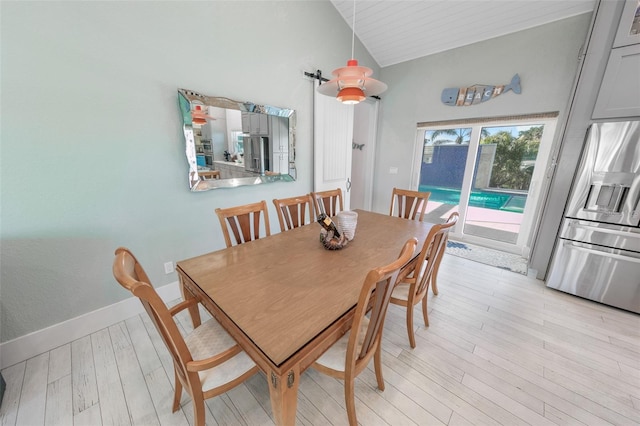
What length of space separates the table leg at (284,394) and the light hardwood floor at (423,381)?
56cm

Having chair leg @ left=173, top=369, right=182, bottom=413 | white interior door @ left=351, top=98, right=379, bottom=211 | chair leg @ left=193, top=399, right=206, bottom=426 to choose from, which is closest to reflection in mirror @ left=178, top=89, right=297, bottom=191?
chair leg @ left=173, top=369, right=182, bottom=413

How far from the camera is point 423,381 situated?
1409mm

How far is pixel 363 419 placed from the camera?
1.20 metres

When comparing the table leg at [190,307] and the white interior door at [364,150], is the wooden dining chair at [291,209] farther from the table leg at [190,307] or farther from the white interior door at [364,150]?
the white interior door at [364,150]

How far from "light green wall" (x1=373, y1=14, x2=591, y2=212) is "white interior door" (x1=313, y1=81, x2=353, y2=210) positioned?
912mm

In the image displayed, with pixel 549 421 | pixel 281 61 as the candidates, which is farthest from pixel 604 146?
pixel 281 61

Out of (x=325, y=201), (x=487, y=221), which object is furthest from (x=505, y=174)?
(x=325, y=201)

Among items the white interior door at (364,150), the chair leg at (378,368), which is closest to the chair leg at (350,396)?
the chair leg at (378,368)

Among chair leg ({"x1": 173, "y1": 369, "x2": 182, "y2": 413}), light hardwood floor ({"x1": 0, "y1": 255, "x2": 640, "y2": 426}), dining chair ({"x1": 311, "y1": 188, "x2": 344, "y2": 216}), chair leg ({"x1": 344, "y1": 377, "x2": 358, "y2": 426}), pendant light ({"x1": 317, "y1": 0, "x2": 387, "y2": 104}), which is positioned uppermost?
pendant light ({"x1": 317, "y1": 0, "x2": 387, "y2": 104})

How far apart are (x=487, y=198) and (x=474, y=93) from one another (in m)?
1.58

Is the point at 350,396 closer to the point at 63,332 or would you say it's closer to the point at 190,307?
the point at 190,307

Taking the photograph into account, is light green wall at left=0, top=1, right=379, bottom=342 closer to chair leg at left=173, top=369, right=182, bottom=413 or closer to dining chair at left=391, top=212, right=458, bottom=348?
chair leg at left=173, top=369, right=182, bottom=413

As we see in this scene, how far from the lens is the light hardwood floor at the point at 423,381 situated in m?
1.22

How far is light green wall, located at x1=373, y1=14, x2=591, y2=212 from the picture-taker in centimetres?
248
